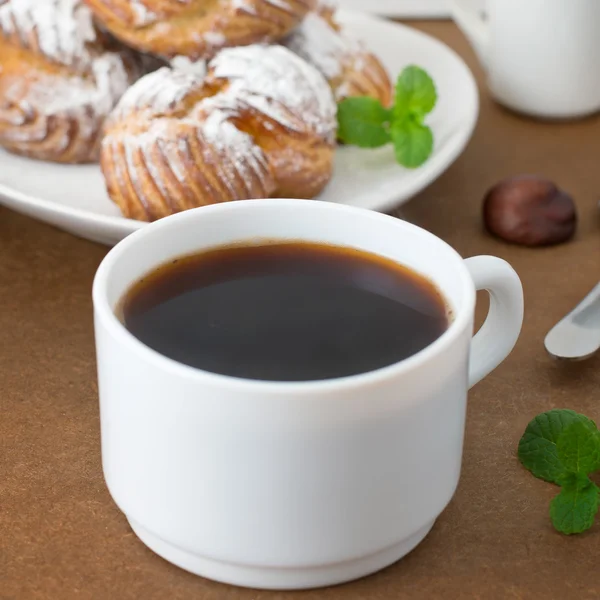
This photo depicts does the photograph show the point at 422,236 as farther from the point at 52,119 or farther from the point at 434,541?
the point at 52,119

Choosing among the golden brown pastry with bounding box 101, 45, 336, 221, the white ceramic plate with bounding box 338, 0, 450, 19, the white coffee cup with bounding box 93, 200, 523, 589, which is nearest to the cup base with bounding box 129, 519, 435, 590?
the white coffee cup with bounding box 93, 200, 523, 589

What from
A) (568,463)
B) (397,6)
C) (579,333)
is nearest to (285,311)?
(568,463)

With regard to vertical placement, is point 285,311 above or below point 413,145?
above

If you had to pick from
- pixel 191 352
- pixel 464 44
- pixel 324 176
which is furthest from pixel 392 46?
pixel 191 352

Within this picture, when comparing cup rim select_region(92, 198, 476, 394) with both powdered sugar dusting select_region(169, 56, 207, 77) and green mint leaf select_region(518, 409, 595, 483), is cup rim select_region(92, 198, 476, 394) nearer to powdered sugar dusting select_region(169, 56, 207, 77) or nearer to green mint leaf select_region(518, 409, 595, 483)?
green mint leaf select_region(518, 409, 595, 483)

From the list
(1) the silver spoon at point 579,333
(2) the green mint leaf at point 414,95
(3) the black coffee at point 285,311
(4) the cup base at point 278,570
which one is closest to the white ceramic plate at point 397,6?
(2) the green mint leaf at point 414,95

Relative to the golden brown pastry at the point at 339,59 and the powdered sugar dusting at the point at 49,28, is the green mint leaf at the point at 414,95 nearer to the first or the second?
the golden brown pastry at the point at 339,59

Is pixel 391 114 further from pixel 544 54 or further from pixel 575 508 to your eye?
pixel 575 508
